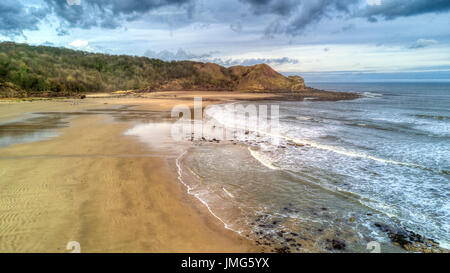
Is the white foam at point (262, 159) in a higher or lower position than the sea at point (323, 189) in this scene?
higher

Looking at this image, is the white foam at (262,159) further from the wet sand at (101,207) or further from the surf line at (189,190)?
the wet sand at (101,207)

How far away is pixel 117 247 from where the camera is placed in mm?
3508

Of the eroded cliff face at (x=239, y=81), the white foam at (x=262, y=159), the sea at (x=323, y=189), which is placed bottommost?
the sea at (x=323, y=189)

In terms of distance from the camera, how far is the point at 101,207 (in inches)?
185

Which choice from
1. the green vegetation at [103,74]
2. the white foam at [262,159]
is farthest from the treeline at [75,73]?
the white foam at [262,159]

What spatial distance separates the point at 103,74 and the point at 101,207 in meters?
51.5

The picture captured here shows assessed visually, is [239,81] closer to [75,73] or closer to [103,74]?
[103,74]

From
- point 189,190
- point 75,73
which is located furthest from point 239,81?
point 189,190

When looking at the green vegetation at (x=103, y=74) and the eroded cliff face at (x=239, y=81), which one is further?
the eroded cliff face at (x=239, y=81)

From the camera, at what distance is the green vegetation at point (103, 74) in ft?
116
